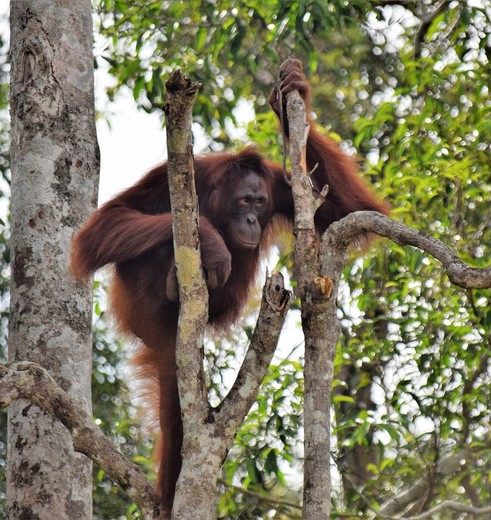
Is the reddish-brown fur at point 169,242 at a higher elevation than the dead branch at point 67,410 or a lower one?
higher

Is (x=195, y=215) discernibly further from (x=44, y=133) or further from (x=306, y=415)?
(x=44, y=133)

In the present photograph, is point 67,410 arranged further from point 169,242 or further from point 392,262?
point 392,262

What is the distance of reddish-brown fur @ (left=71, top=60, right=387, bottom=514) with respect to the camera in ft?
11.9

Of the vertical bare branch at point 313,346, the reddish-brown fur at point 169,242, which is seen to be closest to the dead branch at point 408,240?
the vertical bare branch at point 313,346

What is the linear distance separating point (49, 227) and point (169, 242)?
458 millimetres

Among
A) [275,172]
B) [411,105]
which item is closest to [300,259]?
[275,172]

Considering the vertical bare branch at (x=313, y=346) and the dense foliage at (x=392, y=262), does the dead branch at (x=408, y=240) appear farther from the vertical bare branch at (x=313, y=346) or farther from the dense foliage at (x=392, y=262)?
the dense foliage at (x=392, y=262)

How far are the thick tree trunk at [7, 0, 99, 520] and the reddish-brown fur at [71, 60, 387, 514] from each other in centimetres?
12

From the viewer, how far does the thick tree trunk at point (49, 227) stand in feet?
10.8

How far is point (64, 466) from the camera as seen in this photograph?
3307 millimetres

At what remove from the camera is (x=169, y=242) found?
3742mm

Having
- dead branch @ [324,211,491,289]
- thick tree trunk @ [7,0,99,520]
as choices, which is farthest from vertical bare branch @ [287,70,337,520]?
thick tree trunk @ [7,0,99,520]

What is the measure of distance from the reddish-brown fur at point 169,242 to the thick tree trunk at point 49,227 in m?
0.12

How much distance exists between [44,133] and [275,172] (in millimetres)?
1150
